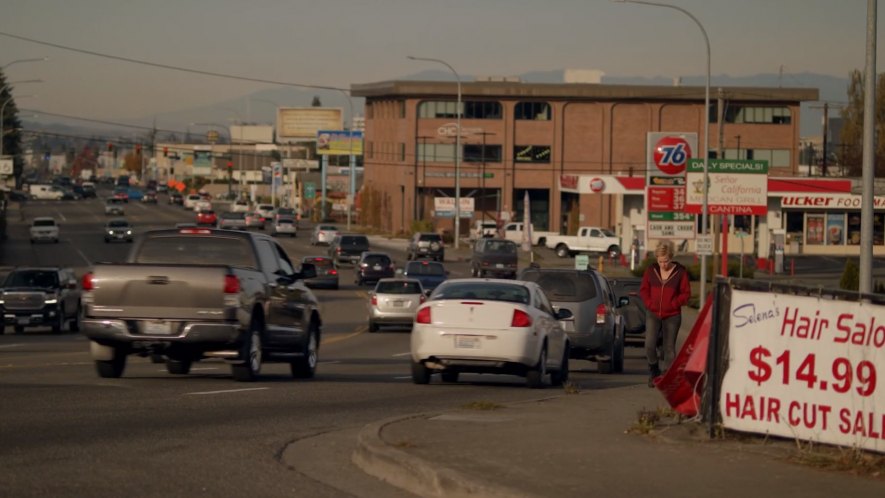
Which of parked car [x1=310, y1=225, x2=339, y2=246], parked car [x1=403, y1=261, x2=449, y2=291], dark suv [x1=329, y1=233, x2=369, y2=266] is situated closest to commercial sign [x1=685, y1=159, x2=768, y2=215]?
parked car [x1=403, y1=261, x2=449, y2=291]

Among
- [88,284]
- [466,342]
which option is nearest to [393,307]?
[466,342]

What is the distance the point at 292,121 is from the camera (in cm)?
19925

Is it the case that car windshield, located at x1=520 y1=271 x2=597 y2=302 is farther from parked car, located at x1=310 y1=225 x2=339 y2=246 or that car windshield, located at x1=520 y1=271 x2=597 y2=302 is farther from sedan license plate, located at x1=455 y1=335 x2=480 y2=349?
parked car, located at x1=310 y1=225 x2=339 y2=246

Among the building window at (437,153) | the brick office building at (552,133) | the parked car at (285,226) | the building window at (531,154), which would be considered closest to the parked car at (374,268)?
the parked car at (285,226)

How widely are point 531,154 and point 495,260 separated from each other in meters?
44.6

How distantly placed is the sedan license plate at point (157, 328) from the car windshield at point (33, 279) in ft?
72.0

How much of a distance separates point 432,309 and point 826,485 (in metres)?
8.88

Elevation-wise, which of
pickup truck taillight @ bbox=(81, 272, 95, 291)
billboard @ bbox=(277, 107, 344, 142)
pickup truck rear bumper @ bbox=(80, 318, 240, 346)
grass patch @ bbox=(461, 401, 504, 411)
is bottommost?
grass patch @ bbox=(461, 401, 504, 411)

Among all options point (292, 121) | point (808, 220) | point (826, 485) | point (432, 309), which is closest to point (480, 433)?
point (826, 485)

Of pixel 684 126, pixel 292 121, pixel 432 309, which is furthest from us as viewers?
pixel 292 121

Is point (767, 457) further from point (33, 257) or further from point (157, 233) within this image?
point (33, 257)

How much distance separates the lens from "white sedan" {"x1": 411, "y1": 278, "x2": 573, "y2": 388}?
55.6ft

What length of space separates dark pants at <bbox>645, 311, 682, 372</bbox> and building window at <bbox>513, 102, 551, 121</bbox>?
9046 cm

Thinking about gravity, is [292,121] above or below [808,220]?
above
